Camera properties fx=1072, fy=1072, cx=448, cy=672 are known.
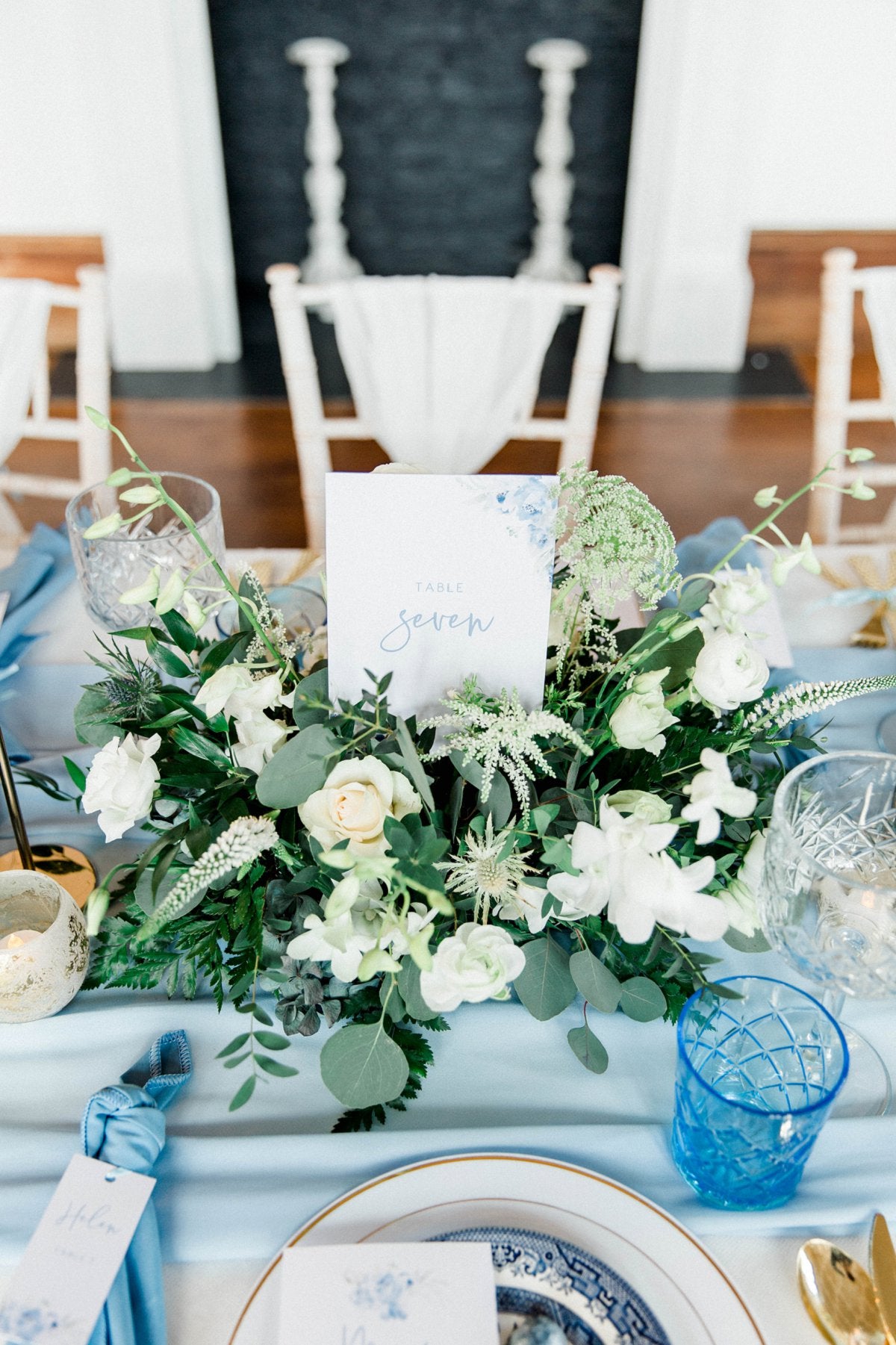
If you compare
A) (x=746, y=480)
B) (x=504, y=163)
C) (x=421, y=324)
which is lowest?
(x=746, y=480)

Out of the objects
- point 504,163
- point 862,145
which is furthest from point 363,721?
point 862,145

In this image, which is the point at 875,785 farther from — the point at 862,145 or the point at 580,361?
the point at 862,145

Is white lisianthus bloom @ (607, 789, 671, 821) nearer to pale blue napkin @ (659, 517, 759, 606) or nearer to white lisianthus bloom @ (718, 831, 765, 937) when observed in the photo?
white lisianthus bloom @ (718, 831, 765, 937)

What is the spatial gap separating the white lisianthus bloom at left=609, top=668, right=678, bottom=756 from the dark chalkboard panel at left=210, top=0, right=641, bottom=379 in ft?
10.7

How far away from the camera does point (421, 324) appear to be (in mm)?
1513

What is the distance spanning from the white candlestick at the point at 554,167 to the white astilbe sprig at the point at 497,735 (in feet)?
10.9

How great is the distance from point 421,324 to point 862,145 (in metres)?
3.04

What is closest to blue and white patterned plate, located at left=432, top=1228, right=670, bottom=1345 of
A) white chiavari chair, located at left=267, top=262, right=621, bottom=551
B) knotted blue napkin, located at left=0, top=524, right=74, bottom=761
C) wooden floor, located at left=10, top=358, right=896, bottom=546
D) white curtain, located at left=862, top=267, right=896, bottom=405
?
knotted blue napkin, located at left=0, top=524, right=74, bottom=761

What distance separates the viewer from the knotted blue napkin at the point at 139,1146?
592 mm

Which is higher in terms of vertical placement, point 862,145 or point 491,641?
point 491,641

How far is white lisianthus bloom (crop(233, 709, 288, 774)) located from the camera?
694 mm

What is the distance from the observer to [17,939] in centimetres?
72

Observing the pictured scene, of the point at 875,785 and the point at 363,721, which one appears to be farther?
the point at 875,785

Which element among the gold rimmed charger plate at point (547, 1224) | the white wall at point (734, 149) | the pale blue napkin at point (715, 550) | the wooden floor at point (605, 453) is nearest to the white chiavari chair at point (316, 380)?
the pale blue napkin at point (715, 550)
